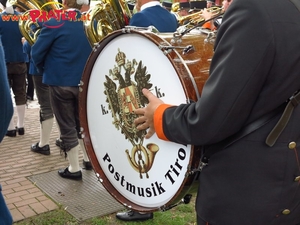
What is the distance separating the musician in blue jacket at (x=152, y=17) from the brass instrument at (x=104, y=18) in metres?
0.10

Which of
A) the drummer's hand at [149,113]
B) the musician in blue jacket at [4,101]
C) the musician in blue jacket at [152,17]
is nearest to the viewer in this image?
the musician in blue jacket at [4,101]

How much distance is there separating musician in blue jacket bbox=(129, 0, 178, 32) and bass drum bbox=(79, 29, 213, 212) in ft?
3.72

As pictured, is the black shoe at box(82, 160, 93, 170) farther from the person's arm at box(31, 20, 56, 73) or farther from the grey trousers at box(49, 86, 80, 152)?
the person's arm at box(31, 20, 56, 73)

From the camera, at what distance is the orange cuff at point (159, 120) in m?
1.43

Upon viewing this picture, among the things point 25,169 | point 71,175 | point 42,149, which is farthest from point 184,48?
point 42,149

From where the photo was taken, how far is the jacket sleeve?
1.16 m

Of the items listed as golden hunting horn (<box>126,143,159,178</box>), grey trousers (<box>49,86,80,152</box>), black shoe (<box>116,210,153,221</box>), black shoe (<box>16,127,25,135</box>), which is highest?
golden hunting horn (<box>126,143,159,178</box>)

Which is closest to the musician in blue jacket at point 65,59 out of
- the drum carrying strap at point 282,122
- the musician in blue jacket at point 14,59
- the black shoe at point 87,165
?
the black shoe at point 87,165

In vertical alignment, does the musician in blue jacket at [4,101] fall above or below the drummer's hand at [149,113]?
above

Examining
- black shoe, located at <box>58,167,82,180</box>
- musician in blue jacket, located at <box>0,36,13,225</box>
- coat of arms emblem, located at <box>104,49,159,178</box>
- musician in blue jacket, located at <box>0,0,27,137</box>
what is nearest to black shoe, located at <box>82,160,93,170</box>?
black shoe, located at <box>58,167,82,180</box>

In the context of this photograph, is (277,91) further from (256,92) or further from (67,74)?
(67,74)

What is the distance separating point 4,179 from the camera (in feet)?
12.8

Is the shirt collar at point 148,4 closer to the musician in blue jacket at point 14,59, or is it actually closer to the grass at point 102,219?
the grass at point 102,219

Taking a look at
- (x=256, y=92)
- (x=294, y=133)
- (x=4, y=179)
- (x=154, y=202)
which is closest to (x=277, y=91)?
(x=256, y=92)
